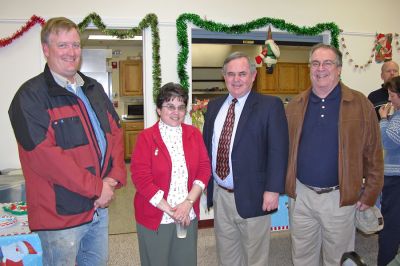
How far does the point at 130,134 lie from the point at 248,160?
6532 millimetres

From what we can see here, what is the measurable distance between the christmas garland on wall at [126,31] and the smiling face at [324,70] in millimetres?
1993

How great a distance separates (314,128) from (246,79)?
51 centimetres

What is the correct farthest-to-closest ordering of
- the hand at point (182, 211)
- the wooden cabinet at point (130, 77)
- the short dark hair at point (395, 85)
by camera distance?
the wooden cabinet at point (130, 77)
the short dark hair at point (395, 85)
the hand at point (182, 211)

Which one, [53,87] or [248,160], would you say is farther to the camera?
[248,160]

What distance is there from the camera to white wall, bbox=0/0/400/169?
3506 mm

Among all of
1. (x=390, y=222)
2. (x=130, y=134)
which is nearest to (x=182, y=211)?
(x=390, y=222)

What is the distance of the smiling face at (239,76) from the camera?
81.0 inches

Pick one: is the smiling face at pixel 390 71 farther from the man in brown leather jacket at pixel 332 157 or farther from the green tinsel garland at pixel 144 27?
the green tinsel garland at pixel 144 27

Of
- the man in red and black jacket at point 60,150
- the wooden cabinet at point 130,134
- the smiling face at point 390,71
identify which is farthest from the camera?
the wooden cabinet at point 130,134

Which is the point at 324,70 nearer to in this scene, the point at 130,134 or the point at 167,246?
the point at 167,246

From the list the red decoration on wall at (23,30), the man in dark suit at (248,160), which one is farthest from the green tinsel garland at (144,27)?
the man in dark suit at (248,160)

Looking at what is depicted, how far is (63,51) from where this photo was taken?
1.64m

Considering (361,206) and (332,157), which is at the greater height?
(332,157)

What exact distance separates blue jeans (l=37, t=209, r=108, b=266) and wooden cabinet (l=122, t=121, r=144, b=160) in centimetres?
636
